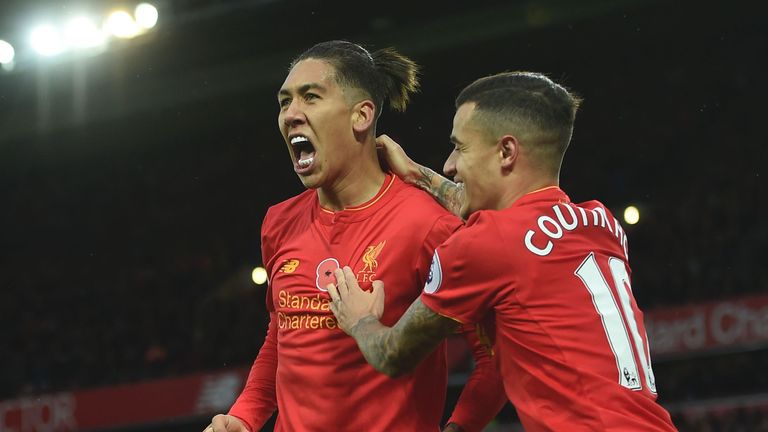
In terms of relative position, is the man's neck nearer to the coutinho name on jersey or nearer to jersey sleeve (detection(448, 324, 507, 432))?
jersey sleeve (detection(448, 324, 507, 432))

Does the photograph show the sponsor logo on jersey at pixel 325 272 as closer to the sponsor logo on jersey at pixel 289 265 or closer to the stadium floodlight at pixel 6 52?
the sponsor logo on jersey at pixel 289 265

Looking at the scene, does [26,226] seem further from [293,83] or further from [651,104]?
[293,83]

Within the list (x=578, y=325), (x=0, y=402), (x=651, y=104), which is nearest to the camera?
(x=578, y=325)

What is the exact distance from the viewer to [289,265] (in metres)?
3.23

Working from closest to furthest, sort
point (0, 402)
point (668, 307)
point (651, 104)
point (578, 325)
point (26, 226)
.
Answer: point (578, 325) → point (668, 307) → point (0, 402) → point (651, 104) → point (26, 226)

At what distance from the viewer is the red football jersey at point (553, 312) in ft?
8.38

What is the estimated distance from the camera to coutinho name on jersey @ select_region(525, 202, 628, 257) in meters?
2.63

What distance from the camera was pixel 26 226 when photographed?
17781 mm

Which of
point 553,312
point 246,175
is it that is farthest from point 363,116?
point 246,175

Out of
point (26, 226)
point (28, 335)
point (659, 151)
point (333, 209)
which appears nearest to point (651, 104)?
point (659, 151)

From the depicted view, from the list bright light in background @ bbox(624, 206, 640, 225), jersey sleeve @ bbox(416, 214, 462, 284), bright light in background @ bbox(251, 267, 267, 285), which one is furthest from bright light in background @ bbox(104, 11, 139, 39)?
jersey sleeve @ bbox(416, 214, 462, 284)

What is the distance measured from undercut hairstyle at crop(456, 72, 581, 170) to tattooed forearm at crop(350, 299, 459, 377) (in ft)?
1.68

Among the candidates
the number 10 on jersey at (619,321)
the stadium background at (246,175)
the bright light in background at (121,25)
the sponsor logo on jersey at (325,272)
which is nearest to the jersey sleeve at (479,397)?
the sponsor logo on jersey at (325,272)

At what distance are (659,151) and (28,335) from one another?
28.7 ft
